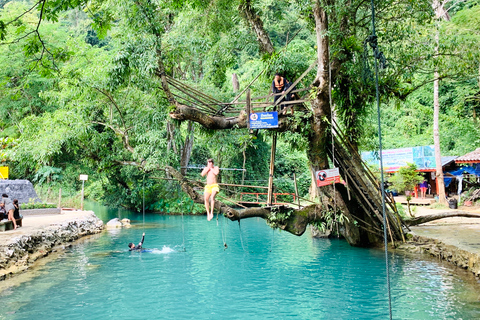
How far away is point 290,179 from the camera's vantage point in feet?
107

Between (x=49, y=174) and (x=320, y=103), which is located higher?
(x=320, y=103)

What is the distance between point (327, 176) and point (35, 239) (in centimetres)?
988

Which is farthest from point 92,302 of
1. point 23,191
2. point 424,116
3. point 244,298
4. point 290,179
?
point 424,116

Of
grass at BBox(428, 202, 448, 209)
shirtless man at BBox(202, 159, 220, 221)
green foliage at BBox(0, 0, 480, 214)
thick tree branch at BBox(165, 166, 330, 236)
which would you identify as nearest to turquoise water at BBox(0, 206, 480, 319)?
thick tree branch at BBox(165, 166, 330, 236)

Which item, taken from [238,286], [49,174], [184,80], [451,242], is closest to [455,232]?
[451,242]

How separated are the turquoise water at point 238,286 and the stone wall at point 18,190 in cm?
696

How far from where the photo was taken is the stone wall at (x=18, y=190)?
19.9 meters

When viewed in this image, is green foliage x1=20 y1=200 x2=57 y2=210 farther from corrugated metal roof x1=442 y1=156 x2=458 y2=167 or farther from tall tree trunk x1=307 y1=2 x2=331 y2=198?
corrugated metal roof x1=442 y1=156 x2=458 y2=167

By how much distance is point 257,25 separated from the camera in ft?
47.0

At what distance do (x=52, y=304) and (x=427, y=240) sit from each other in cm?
1111

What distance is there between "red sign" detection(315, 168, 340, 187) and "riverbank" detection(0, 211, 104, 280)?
891cm

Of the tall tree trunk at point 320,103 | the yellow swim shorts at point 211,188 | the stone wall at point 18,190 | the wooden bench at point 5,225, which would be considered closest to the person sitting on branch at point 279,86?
the tall tree trunk at point 320,103

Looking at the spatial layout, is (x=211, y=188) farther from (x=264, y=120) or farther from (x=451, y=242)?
(x=451, y=242)

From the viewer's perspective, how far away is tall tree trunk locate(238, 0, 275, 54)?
14.1 metres
